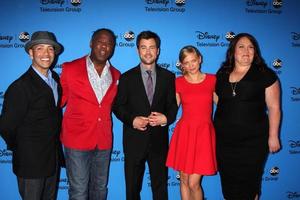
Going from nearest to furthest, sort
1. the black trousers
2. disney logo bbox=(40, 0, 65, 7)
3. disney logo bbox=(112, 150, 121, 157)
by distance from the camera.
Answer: the black trousers
disney logo bbox=(40, 0, 65, 7)
disney logo bbox=(112, 150, 121, 157)

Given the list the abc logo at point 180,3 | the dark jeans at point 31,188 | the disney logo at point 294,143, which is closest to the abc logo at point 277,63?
the disney logo at point 294,143

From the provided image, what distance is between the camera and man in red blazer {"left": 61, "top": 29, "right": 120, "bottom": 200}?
2613 millimetres

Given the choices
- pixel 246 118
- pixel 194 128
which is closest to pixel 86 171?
pixel 194 128

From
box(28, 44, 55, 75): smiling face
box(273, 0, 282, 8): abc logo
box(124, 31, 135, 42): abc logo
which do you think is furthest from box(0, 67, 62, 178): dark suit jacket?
box(273, 0, 282, 8): abc logo

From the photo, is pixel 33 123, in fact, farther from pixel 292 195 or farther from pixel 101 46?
pixel 292 195

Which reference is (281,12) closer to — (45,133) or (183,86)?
(183,86)

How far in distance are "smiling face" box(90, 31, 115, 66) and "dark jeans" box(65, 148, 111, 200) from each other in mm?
952

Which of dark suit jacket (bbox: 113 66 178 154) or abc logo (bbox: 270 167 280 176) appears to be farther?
abc logo (bbox: 270 167 280 176)

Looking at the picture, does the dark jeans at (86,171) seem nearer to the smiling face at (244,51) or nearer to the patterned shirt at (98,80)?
the patterned shirt at (98,80)

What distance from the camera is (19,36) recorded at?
3365mm

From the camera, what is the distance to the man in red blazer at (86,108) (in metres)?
2.61

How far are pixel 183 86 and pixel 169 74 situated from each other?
20cm

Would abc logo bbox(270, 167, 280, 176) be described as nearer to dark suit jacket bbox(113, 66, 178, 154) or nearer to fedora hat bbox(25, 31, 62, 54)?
dark suit jacket bbox(113, 66, 178, 154)

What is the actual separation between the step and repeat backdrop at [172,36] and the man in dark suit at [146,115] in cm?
80
